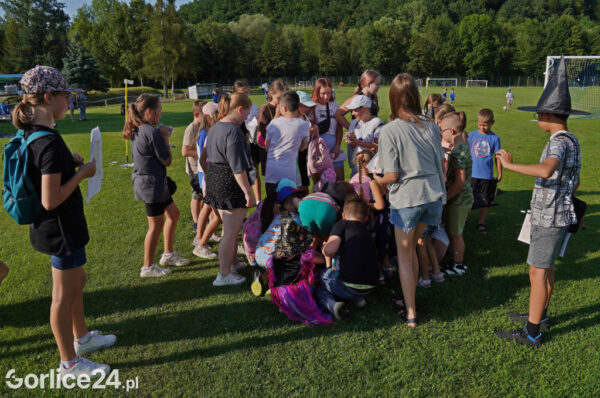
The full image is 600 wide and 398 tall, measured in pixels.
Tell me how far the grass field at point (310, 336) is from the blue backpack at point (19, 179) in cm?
144

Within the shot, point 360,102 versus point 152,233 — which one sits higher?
point 360,102

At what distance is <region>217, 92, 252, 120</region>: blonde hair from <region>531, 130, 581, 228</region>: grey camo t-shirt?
2.90 m

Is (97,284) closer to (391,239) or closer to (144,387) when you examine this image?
(144,387)

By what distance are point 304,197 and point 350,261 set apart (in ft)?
3.73

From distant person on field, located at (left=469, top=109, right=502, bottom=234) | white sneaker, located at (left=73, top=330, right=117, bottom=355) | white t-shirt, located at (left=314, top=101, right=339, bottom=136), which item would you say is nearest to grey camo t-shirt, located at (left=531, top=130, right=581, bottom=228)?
distant person on field, located at (left=469, top=109, right=502, bottom=234)

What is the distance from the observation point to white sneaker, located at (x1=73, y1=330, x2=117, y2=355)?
11.4 ft

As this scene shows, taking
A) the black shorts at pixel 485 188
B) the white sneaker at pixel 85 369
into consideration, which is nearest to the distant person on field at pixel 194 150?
the white sneaker at pixel 85 369

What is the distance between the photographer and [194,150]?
5.56 metres

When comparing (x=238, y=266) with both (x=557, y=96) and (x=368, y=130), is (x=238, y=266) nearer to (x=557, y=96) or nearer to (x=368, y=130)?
(x=368, y=130)

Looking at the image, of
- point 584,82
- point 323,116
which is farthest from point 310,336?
point 584,82

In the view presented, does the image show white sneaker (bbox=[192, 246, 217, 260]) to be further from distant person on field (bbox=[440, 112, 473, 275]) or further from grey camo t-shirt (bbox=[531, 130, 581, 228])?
grey camo t-shirt (bbox=[531, 130, 581, 228])

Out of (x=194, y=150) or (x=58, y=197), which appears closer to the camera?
(x=58, y=197)

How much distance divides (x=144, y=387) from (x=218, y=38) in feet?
268

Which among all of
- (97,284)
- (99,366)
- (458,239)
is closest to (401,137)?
(458,239)
